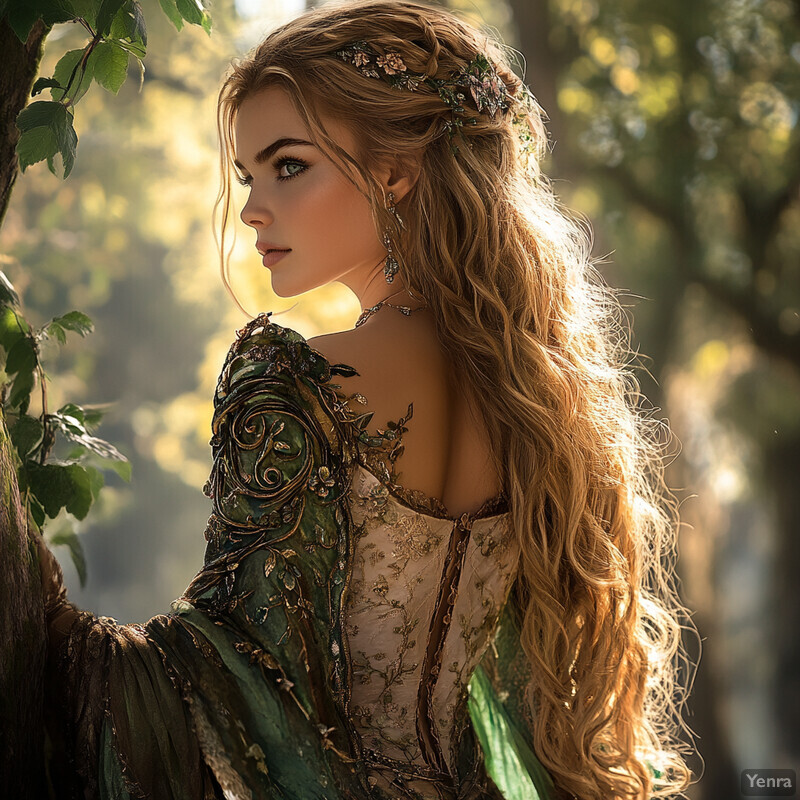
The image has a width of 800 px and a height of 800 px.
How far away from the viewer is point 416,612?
1094mm

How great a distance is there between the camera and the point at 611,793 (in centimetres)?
127

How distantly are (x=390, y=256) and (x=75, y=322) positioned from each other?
16.5 inches

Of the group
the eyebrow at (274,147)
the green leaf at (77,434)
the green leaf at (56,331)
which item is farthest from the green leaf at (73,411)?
the eyebrow at (274,147)

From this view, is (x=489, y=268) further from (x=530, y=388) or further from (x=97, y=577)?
Result: (x=97, y=577)

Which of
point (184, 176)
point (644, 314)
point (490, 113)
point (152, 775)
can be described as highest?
point (184, 176)

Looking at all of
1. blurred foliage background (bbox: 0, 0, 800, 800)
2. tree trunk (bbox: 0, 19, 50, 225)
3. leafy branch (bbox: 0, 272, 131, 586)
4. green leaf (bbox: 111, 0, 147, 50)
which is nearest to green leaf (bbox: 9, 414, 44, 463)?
leafy branch (bbox: 0, 272, 131, 586)

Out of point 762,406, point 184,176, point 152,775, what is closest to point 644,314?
point 762,406

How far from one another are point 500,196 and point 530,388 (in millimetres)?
267

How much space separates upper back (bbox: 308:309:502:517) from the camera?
1062 mm

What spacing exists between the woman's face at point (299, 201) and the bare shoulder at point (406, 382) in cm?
13

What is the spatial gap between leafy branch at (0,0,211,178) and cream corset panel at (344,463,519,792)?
0.47m

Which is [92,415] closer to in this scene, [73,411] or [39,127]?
[73,411]

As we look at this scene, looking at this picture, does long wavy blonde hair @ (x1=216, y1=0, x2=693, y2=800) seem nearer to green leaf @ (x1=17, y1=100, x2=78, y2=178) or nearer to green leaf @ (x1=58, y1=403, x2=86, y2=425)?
green leaf @ (x1=17, y1=100, x2=78, y2=178)

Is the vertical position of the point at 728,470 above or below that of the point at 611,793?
above
